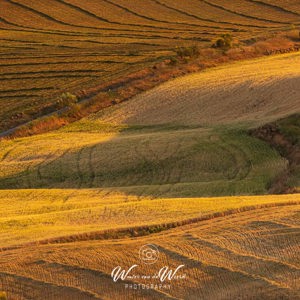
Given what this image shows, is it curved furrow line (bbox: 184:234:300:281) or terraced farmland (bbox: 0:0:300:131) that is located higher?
curved furrow line (bbox: 184:234:300:281)

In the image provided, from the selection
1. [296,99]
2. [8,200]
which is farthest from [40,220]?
[296,99]

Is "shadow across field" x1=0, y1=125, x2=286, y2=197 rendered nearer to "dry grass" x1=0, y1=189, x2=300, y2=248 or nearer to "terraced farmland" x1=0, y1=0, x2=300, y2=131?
"dry grass" x1=0, y1=189, x2=300, y2=248

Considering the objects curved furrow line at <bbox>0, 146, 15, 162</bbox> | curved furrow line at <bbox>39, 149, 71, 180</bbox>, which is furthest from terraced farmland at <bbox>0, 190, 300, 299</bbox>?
curved furrow line at <bbox>0, 146, 15, 162</bbox>

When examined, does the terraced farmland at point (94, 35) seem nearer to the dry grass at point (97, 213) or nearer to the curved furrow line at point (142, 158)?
the curved furrow line at point (142, 158)

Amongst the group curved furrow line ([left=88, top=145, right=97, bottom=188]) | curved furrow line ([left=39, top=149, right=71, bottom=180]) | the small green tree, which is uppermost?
the small green tree

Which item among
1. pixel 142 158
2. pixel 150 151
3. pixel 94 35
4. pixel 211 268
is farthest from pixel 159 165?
pixel 94 35

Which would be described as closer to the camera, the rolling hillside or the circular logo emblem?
the circular logo emblem
